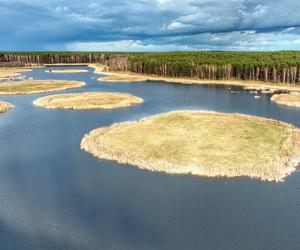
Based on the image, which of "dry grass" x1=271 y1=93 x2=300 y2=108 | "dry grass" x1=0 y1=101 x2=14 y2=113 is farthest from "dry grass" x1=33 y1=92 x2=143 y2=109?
"dry grass" x1=271 y1=93 x2=300 y2=108

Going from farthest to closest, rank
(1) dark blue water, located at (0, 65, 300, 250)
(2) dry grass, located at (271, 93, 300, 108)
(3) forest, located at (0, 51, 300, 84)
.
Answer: (3) forest, located at (0, 51, 300, 84) < (2) dry grass, located at (271, 93, 300, 108) < (1) dark blue water, located at (0, 65, 300, 250)

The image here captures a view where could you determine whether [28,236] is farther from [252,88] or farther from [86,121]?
[252,88]

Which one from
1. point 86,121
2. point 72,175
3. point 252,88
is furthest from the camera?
point 252,88

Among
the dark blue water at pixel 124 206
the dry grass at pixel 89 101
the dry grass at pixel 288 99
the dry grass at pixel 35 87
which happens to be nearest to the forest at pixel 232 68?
the dry grass at pixel 288 99

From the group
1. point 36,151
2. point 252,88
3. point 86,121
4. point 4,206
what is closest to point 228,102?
point 252,88

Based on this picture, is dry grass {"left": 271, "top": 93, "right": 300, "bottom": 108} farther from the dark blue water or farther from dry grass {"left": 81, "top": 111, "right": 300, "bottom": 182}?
the dark blue water

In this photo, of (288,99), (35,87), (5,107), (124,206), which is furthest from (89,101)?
(124,206)

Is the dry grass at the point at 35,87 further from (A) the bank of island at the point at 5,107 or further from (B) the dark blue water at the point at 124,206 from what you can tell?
(B) the dark blue water at the point at 124,206
